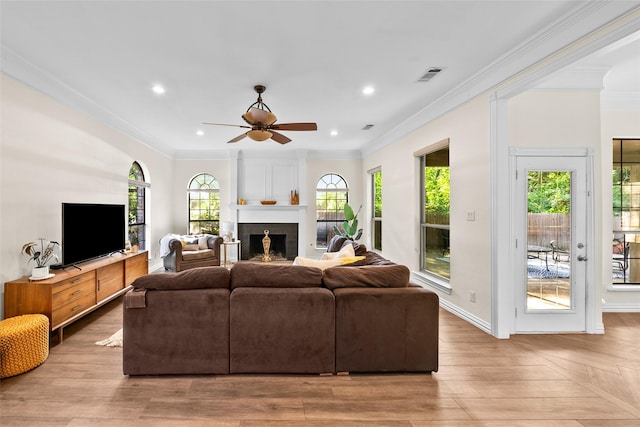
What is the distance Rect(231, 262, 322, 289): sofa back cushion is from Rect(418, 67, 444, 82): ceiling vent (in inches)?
96.1

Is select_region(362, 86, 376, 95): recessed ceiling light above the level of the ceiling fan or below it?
above

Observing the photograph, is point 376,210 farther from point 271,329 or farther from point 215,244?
point 271,329

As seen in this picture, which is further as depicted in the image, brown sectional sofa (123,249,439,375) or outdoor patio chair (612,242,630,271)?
outdoor patio chair (612,242,630,271)

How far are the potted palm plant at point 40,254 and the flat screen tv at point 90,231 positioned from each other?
146mm

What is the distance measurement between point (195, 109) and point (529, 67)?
13.4 ft

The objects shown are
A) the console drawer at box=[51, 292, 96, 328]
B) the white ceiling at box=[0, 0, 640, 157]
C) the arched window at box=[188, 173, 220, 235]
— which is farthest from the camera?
the arched window at box=[188, 173, 220, 235]

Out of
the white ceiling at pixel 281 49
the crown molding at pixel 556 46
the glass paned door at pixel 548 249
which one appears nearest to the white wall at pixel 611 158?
the white ceiling at pixel 281 49

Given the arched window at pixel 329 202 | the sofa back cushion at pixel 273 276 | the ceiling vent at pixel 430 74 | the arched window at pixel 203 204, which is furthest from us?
the arched window at pixel 329 202

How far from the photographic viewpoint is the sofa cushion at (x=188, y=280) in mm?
2461

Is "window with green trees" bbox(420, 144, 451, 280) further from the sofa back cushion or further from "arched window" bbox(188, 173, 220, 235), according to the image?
"arched window" bbox(188, 173, 220, 235)

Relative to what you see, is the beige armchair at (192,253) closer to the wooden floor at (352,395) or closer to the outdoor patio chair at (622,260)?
the wooden floor at (352,395)

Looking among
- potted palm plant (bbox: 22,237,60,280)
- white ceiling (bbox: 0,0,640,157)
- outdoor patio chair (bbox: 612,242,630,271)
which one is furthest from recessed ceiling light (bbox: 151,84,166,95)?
outdoor patio chair (bbox: 612,242,630,271)

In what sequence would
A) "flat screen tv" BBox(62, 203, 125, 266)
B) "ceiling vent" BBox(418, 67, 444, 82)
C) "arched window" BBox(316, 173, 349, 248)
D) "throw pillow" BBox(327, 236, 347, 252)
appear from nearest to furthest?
"ceiling vent" BBox(418, 67, 444, 82), "flat screen tv" BBox(62, 203, 125, 266), "throw pillow" BBox(327, 236, 347, 252), "arched window" BBox(316, 173, 349, 248)

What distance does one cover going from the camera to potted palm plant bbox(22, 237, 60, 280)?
3.00 m
